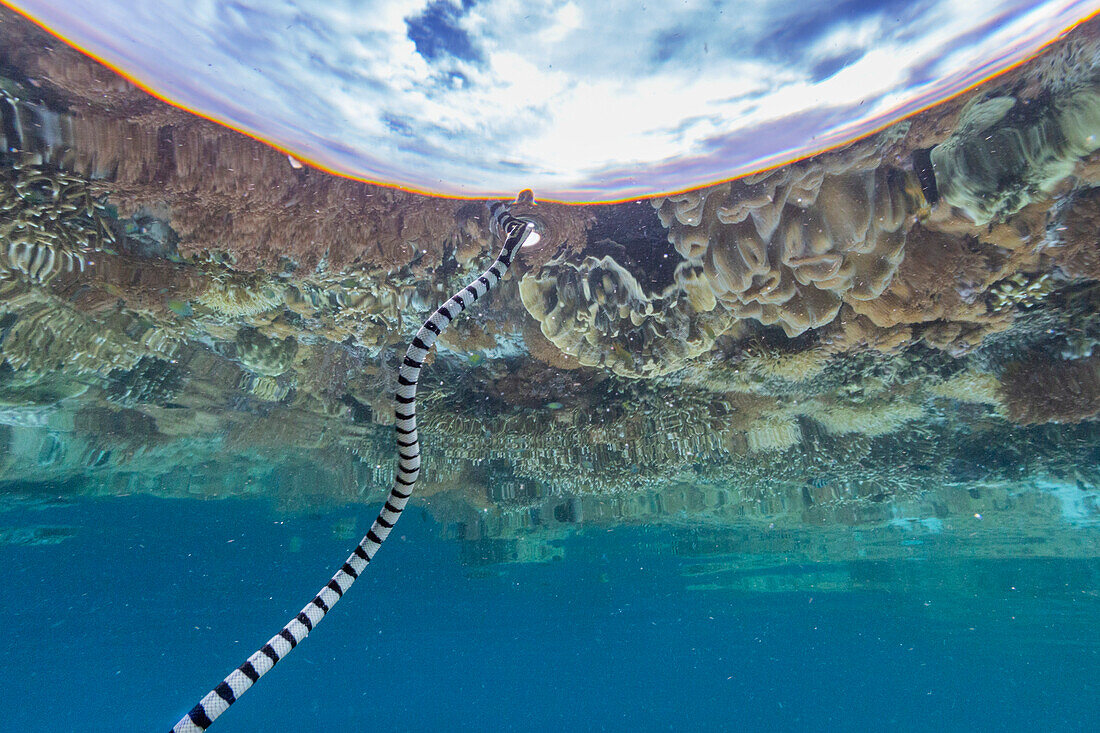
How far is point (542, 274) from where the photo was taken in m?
5.79

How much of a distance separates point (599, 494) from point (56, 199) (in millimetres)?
12015

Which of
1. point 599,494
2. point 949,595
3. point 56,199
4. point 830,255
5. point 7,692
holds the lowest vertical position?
point 7,692

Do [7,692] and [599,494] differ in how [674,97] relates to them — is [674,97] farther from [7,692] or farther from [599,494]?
[7,692]

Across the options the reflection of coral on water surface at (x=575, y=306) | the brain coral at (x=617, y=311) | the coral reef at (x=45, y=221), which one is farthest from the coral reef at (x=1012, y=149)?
the coral reef at (x=45, y=221)

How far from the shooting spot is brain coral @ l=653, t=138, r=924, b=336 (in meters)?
4.61

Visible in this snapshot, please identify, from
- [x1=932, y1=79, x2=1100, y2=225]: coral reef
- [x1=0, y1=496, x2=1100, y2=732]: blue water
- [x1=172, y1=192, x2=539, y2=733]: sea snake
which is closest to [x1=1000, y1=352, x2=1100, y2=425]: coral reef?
[x1=932, y1=79, x2=1100, y2=225]: coral reef

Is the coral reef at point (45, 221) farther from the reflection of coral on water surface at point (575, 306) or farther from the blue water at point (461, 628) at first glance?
the blue water at point (461, 628)

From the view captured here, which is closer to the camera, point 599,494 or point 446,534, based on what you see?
point 599,494

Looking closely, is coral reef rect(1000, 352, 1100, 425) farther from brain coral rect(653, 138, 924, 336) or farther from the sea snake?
the sea snake

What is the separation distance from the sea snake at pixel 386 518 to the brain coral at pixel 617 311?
1.32m

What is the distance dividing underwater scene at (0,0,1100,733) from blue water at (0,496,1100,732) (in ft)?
Result: 4.51

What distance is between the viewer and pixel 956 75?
382cm

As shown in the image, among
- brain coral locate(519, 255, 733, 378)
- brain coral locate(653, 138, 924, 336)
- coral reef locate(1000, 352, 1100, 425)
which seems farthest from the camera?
coral reef locate(1000, 352, 1100, 425)

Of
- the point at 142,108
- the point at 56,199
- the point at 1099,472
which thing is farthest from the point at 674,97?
the point at 1099,472
